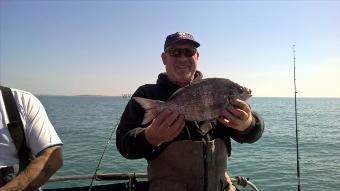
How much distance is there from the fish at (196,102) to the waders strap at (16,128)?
1.15m

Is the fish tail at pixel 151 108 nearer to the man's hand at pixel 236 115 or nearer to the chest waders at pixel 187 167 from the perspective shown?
the chest waders at pixel 187 167

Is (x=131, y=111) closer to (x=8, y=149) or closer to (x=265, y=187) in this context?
(x=8, y=149)

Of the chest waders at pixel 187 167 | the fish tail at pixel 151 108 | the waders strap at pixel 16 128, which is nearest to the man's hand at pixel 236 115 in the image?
the chest waders at pixel 187 167

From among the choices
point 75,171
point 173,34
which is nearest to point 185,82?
point 173,34

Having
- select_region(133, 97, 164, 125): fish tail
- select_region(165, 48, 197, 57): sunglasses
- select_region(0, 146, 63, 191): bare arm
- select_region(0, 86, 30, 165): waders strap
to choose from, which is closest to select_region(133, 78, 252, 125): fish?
select_region(133, 97, 164, 125): fish tail

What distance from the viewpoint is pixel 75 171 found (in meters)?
15.9

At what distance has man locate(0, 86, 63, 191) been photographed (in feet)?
10.1

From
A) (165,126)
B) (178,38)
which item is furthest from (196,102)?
(178,38)

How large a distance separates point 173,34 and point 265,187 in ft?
35.7

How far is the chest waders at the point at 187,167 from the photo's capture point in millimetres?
3684

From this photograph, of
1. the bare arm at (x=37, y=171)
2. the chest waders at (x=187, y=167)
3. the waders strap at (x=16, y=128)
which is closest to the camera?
the bare arm at (x=37, y=171)

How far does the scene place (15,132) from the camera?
3137mm

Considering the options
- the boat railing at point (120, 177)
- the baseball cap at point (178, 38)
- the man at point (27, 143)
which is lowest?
the boat railing at point (120, 177)

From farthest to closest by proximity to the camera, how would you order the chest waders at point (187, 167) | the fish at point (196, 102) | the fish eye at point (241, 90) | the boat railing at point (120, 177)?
the boat railing at point (120, 177), the fish eye at point (241, 90), the chest waders at point (187, 167), the fish at point (196, 102)
